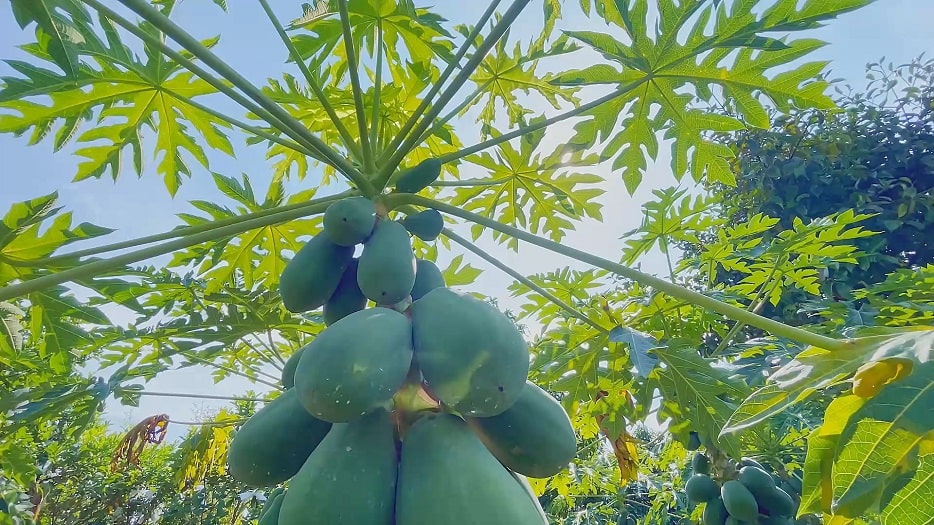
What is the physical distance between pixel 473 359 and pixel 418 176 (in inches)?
26.8

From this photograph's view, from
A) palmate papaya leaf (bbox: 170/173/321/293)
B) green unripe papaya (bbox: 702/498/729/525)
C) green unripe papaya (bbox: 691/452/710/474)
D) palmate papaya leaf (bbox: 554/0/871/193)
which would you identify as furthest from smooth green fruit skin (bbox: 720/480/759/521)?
palmate papaya leaf (bbox: 170/173/321/293)

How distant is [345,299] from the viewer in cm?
135

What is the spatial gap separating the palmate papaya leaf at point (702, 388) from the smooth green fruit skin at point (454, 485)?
135 centimetres

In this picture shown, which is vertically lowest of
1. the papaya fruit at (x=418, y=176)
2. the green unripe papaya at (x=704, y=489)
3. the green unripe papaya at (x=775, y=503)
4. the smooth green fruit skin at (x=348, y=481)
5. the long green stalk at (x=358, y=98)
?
the green unripe papaya at (x=704, y=489)

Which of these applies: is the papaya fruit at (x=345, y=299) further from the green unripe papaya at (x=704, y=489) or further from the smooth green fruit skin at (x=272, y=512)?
the green unripe papaya at (x=704, y=489)

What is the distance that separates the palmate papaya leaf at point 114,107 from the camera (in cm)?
187

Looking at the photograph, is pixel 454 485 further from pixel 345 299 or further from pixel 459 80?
pixel 459 80

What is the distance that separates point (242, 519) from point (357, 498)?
8.84 m

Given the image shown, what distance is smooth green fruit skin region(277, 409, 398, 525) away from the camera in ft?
2.74

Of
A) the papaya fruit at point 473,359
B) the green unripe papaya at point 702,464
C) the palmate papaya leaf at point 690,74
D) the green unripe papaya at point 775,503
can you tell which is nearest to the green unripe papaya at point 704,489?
the green unripe papaya at point 702,464

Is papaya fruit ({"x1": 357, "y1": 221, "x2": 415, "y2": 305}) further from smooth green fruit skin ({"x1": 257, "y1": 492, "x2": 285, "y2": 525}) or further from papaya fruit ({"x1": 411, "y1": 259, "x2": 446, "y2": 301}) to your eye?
smooth green fruit skin ({"x1": 257, "y1": 492, "x2": 285, "y2": 525})

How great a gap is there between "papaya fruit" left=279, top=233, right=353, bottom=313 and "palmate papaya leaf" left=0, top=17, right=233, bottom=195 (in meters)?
0.98

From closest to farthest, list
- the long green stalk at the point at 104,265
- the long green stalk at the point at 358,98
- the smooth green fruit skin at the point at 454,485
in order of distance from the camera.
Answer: the smooth green fruit skin at the point at 454,485, the long green stalk at the point at 104,265, the long green stalk at the point at 358,98

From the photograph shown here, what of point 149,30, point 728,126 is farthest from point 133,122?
point 728,126
